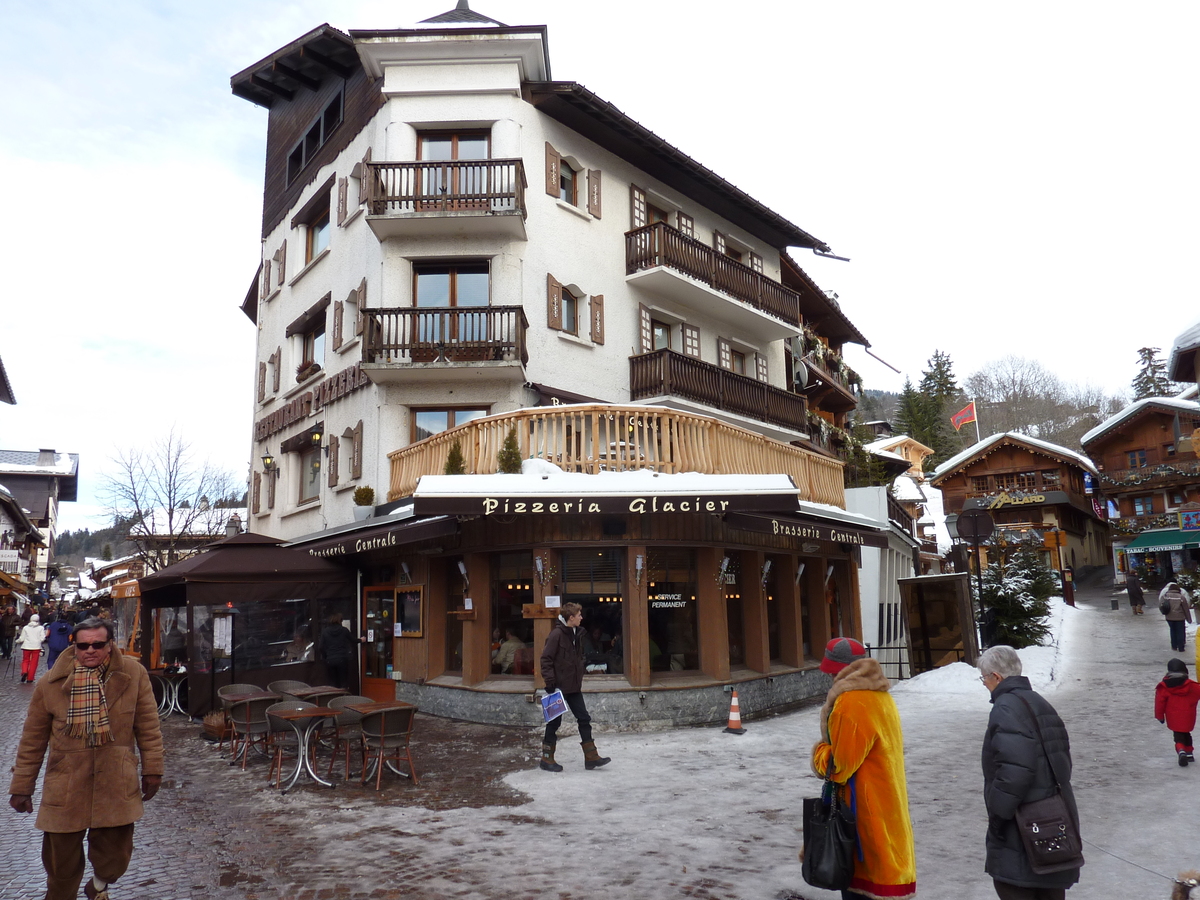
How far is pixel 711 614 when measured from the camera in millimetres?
13742

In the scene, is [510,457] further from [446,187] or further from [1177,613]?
[1177,613]

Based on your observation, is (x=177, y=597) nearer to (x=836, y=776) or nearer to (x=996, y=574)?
(x=836, y=776)

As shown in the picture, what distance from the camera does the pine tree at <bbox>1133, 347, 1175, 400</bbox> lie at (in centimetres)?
6906

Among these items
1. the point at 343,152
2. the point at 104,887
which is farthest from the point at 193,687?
the point at 343,152

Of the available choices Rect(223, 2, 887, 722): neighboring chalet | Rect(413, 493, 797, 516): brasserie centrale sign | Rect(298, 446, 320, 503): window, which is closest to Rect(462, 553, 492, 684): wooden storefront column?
Rect(223, 2, 887, 722): neighboring chalet

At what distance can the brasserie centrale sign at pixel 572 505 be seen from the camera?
12086 millimetres

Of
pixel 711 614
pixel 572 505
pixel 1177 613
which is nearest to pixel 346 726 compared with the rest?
pixel 572 505

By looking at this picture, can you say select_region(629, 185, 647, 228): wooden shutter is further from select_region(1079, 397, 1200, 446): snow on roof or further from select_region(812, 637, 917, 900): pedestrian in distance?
select_region(1079, 397, 1200, 446): snow on roof

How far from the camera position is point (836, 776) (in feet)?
14.6

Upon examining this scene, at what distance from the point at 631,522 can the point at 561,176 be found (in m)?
9.34

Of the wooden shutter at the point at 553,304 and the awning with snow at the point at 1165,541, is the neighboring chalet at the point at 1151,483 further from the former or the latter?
the wooden shutter at the point at 553,304

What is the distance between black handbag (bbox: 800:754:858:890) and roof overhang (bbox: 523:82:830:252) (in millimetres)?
16315

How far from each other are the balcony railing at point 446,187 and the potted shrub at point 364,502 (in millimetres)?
5309

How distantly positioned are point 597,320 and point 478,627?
7.90 metres
